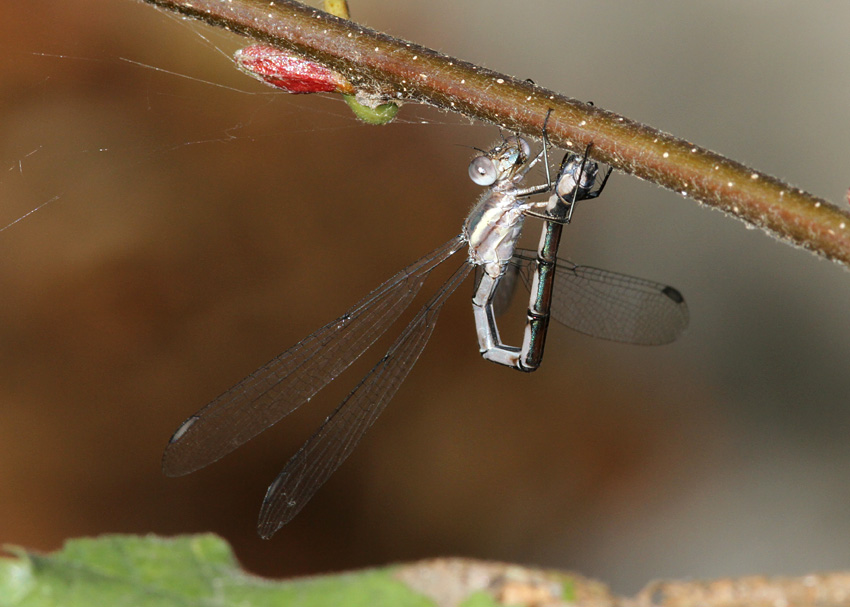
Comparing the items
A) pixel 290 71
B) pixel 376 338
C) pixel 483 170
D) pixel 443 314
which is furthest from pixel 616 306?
pixel 290 71

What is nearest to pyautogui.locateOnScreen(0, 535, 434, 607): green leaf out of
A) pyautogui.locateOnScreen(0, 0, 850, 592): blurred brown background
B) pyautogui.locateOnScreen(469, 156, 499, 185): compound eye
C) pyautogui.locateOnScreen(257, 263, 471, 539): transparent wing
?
pyautogui.locateOnScreen(257, 263, 471, 539): transparent wing

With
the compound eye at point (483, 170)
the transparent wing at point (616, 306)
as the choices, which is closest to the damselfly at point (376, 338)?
the compound eye at point (483, 170)

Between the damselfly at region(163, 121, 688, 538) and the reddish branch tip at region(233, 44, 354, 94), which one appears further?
the damselfly at region(163, 121, 688, 538)

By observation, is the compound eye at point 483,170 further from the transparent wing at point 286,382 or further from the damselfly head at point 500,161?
the transparent wing at point 286,382

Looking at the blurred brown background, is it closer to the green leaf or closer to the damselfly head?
the damselfly head

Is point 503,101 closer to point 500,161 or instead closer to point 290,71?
point 290,71

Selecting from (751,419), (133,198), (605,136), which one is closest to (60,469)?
(133,198)
